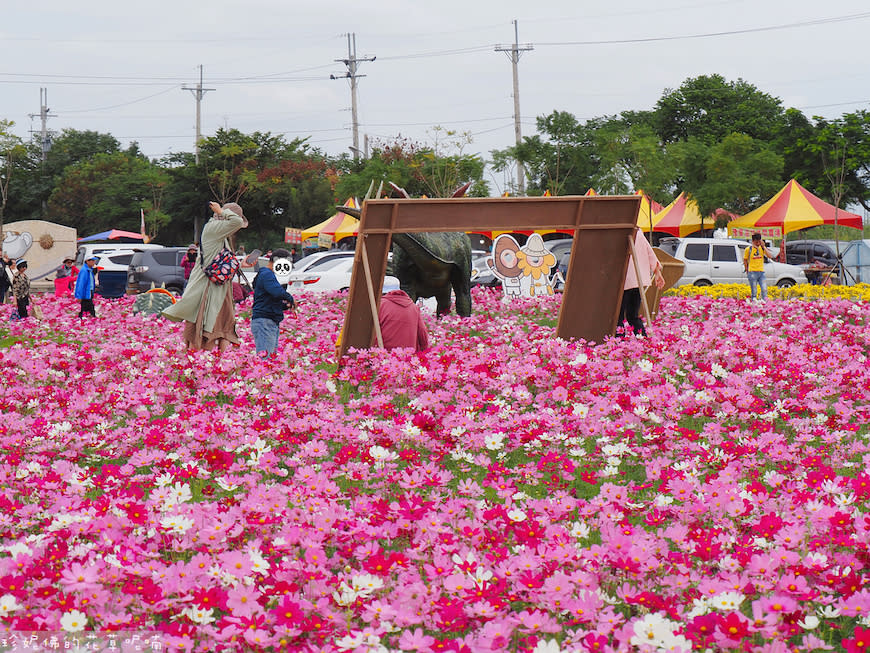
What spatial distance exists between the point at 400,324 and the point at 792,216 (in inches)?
861

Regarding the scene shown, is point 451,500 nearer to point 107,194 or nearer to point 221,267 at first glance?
point 221,267

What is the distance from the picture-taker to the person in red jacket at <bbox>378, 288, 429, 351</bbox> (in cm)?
919

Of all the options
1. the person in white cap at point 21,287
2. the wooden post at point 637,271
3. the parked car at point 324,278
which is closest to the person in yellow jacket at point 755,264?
the wooden post at point 637,271

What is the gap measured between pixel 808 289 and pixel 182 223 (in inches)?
1813

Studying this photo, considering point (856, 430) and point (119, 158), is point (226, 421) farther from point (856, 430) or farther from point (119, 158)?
point (119, 158)

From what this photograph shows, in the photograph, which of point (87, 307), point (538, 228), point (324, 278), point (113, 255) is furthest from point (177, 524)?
point (113, 255)

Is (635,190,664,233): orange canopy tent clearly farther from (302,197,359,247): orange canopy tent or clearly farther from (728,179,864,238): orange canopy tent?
(302,197,359,247): orange canopy tent

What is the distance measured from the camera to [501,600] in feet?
10.3

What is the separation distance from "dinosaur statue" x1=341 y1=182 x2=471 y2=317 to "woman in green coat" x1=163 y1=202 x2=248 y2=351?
6.51ft

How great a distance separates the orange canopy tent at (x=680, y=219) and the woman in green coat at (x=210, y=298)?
2824cm

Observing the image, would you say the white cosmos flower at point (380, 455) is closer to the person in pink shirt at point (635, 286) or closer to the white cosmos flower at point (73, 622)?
the white cosmos flower at point (73, 622)

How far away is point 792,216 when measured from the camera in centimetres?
2803

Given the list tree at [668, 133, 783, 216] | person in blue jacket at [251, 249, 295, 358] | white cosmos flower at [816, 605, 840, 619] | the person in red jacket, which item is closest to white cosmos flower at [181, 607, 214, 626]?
white cosmos flower at [816, 605, 840, 619]

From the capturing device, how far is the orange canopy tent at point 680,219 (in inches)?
1409
